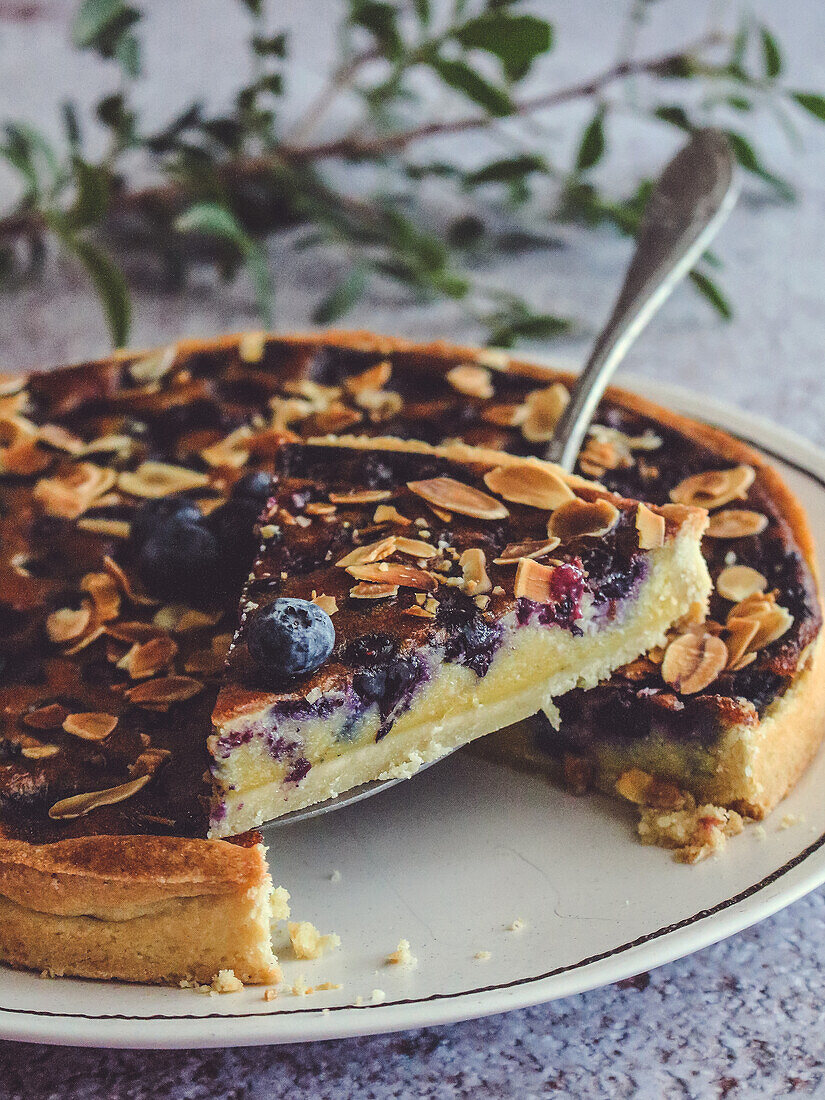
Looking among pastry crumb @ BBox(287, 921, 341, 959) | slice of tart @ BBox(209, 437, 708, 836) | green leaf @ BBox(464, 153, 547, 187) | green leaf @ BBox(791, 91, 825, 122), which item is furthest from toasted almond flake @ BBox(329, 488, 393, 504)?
green leaf @ BBox(791, 91, 825, 122)

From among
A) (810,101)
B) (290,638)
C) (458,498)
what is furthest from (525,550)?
(810,101)

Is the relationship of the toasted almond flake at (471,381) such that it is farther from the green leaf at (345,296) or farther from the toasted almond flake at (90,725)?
the toasted almond flake at (90,725)

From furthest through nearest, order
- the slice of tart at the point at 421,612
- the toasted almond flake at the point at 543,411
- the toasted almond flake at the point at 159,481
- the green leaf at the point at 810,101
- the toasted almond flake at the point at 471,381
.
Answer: the green leaf at the point at 810,101 < the toasted almond flake at the point at 471,381 < the toasted almond flake at the point at 543,411 < the toasted almond flake at the point at 159,481 < the slice of tart at the point at 421,612

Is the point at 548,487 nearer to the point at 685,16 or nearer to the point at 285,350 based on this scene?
the point at 285,350

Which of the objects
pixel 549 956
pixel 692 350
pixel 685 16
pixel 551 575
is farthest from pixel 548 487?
pixel 685 16

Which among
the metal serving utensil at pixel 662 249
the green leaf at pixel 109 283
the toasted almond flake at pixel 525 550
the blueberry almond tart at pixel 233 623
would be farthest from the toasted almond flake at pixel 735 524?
the green leaf at pixel 109 283

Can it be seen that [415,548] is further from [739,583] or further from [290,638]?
[739,583]

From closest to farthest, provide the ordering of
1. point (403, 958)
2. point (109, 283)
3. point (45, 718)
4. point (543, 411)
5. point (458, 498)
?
point (403, 958) → point (45, 718) → point (458, 498) → point (543, 411) → point (109, 283)

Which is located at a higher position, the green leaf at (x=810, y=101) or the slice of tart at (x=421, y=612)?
the green leaf at (x=810, y=101)
